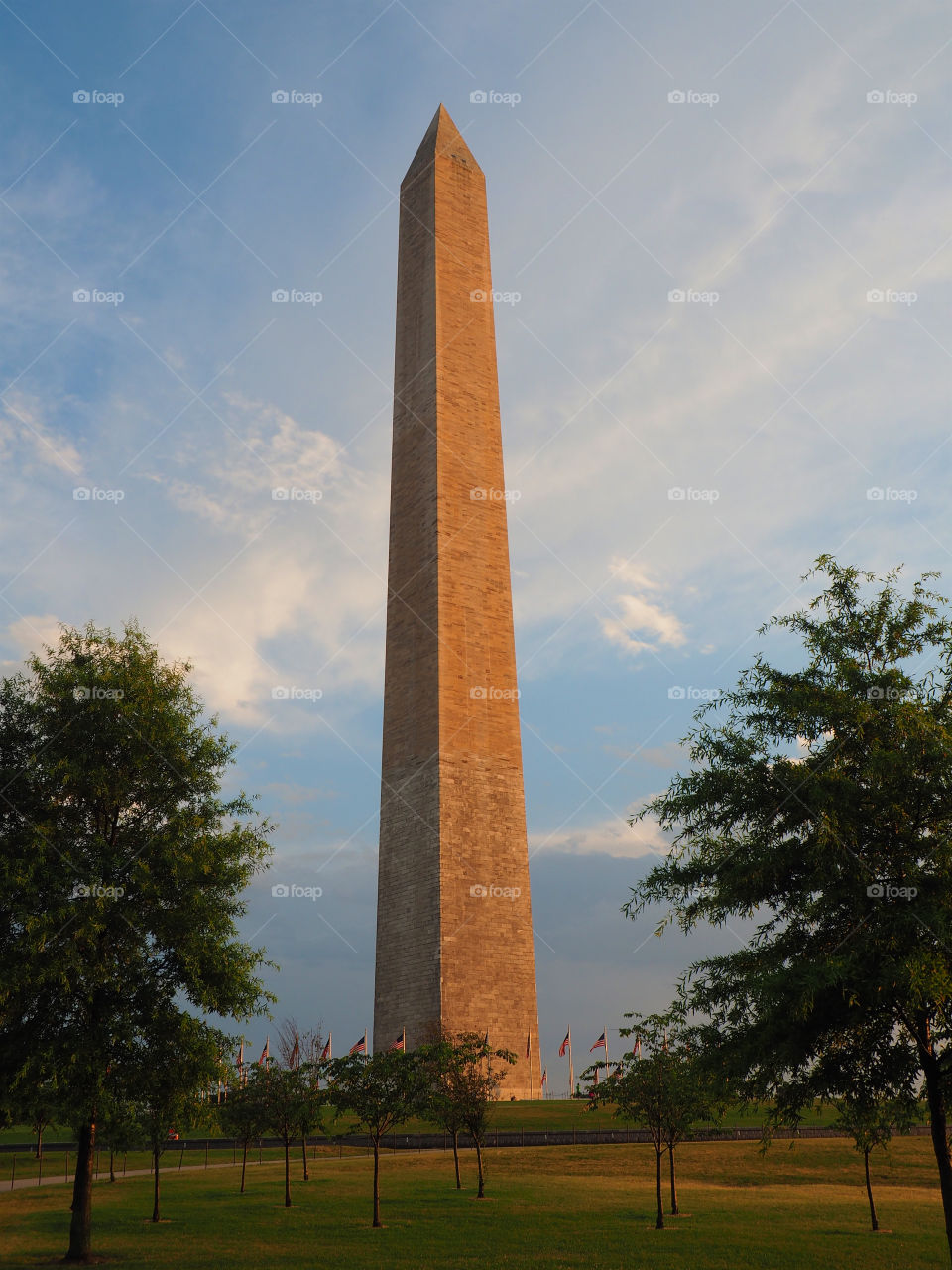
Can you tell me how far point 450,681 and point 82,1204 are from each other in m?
26.1

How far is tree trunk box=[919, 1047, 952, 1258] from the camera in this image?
13.4 m

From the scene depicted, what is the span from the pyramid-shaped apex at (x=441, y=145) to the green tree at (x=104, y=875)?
37835 mm

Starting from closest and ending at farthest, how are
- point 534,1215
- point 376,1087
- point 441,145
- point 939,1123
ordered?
point 939,1123
point 534,1215
point 376,1087
point 441,145

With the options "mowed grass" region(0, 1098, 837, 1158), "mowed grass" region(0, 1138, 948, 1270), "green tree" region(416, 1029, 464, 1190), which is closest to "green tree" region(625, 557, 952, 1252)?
"mowed grass" region(0, 1138, 948, 1270)

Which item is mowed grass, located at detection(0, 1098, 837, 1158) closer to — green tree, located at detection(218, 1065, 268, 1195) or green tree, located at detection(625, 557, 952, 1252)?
green tree, located at detection(218, 1065, 268, 1195)

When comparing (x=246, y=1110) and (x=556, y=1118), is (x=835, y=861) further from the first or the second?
(x=556, y=1118)

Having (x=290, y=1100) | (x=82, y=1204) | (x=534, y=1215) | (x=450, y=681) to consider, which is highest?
(x=450, y=681)

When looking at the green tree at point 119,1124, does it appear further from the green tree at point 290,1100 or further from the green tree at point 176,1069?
the green tree at point 290,1100

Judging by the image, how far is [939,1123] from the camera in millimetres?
13617

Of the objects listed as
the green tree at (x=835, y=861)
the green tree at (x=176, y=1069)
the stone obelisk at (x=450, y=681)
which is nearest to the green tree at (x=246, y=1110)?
the stone obelisk at (x=450, y=681)

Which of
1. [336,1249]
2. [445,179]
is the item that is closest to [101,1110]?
[336,1249]

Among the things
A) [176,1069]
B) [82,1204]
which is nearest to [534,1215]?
[176,1069]

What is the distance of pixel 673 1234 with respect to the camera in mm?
21875

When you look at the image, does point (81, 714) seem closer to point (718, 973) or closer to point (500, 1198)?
point (718, 973)
